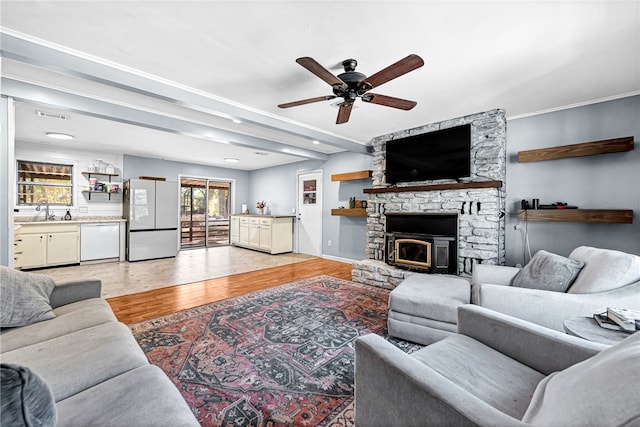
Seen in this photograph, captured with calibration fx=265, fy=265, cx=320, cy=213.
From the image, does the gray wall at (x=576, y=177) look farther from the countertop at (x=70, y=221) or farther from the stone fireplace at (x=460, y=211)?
the countertop at (x=70, y=221)

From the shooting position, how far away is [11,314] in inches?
61.9

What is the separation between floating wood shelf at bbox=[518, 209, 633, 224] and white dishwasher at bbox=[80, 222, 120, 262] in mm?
7531

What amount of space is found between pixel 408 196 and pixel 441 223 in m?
0.68

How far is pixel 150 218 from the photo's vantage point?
604 cm

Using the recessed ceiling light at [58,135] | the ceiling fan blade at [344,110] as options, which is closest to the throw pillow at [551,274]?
the ceiling fan blade at [344,110]

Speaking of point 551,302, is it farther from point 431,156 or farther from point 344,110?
point 431,156

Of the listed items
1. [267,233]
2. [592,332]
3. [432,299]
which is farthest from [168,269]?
[592,332]

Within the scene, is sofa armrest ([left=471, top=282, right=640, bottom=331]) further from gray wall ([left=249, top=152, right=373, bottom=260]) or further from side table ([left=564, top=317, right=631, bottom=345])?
gray wall ([left=249, top=152, right=373, bottom=260])

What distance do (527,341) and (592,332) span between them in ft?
1.34

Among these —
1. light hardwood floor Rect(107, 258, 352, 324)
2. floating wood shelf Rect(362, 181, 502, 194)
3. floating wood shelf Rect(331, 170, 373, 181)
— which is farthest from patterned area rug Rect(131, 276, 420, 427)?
floating wood shelf Rect(331, 170, 373, 181)

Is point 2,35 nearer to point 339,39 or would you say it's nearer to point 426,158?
point 339,39

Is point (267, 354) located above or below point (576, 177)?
below

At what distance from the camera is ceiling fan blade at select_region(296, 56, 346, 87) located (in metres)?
1.88

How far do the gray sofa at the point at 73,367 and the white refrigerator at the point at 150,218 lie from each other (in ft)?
14.3
